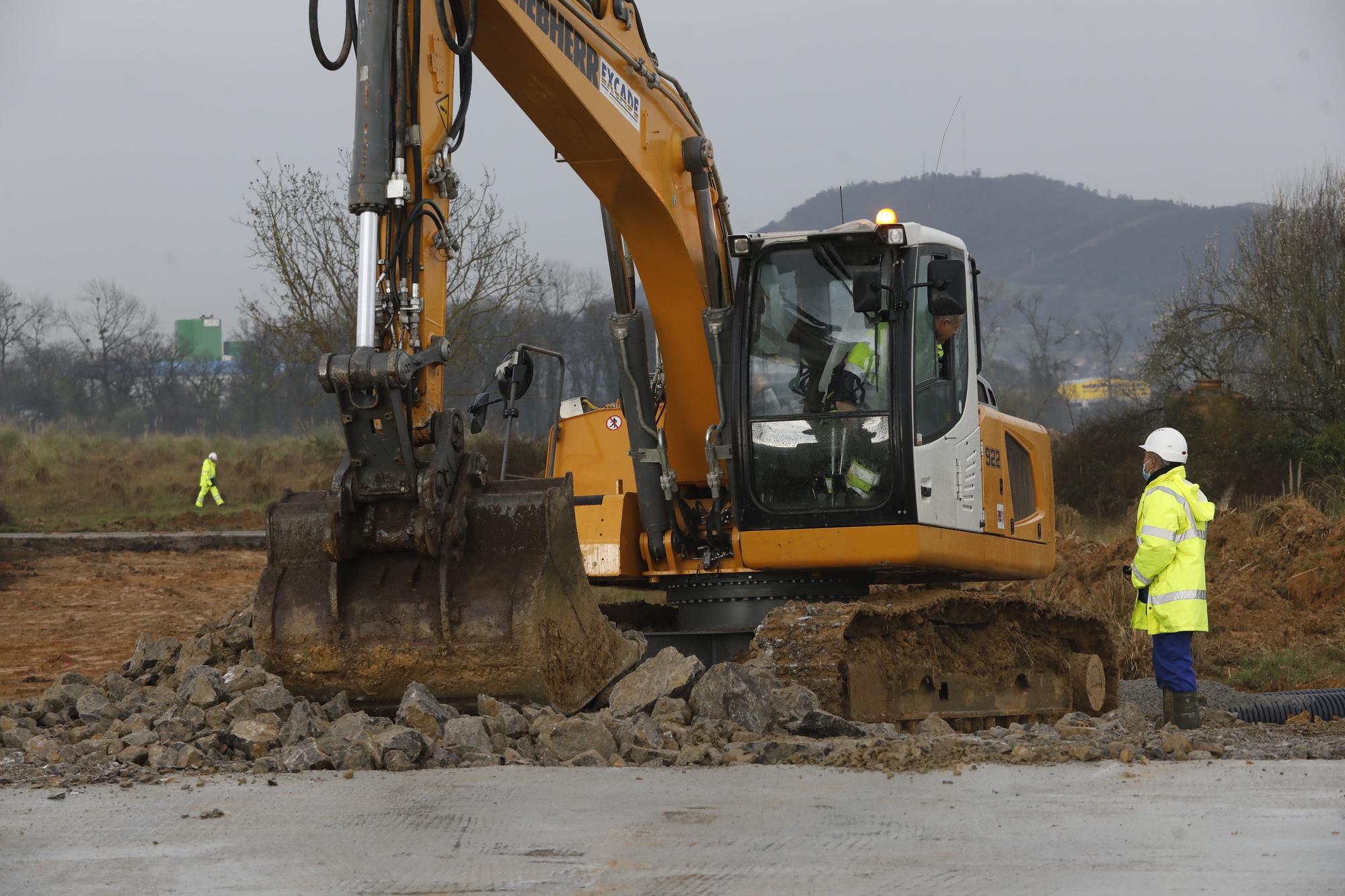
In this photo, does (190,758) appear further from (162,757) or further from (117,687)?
(117,687)

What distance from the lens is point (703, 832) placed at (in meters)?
4.45

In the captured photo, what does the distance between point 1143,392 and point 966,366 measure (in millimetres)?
35880

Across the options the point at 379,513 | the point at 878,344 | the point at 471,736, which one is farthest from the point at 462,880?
the point at 878,344

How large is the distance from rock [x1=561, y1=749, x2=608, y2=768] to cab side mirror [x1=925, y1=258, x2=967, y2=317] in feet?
10.2

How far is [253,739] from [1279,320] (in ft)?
82.8

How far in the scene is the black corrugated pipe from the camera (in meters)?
8.95

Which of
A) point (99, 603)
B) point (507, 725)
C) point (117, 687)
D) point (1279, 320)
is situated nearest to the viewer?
point (507, 725)

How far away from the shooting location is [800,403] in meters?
7.92

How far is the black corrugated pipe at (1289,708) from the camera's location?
29.3ft

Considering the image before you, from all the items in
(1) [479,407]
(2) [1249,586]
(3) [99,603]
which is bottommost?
(3) [99,603]

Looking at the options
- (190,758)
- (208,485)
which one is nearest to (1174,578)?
(190,758)

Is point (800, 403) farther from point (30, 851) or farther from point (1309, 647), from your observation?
point (1309, 647)

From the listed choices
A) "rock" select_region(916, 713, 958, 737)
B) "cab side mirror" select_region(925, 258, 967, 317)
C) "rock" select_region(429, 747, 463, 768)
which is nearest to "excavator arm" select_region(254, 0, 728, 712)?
"rock" select_region(429, 747, 463, 768)

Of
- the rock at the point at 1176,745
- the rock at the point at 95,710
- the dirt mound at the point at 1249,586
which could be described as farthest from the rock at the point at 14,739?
the dirt mound at the point at 1249,586
